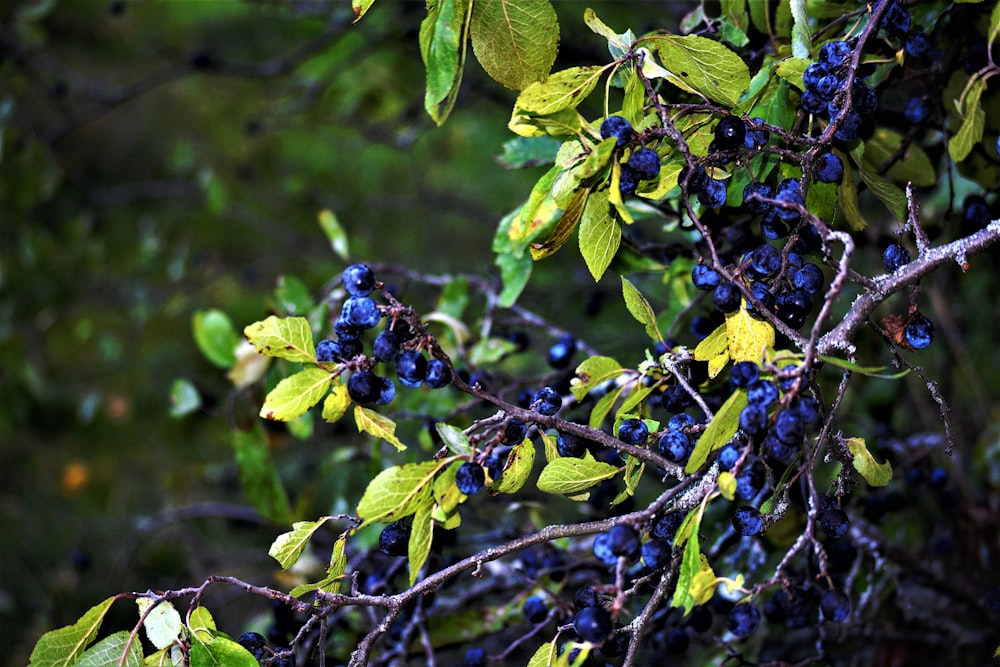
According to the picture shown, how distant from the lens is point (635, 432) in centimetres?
105

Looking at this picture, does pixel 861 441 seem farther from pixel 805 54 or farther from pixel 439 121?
pixel 439 121

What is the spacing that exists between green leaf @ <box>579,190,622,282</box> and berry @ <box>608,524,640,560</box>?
1.04ft

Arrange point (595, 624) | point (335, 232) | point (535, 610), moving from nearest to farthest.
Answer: point (595, 624) < point (535, 610) < point (335, 232)

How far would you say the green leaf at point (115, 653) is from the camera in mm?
962

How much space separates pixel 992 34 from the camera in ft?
3.53

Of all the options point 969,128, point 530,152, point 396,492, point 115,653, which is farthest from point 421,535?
point 969,128

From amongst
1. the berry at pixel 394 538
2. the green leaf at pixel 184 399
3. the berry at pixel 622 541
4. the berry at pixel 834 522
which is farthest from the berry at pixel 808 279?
the green leaf at pixel 184 399

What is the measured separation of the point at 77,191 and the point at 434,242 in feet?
6.52

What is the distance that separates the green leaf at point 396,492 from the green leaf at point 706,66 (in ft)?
1.84

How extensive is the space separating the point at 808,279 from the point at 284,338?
65 centimetres

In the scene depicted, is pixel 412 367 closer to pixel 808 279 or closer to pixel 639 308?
pixel 639 308

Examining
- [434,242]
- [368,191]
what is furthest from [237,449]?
[368,191]

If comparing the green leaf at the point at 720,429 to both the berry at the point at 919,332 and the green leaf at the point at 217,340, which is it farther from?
the green leaf at the point at 217,340

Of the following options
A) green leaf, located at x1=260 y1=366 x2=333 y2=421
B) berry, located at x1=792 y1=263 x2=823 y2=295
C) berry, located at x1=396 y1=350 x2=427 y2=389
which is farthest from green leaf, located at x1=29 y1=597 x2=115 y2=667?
berry, located at x1=792 y1=263 x2=823 y2=295
